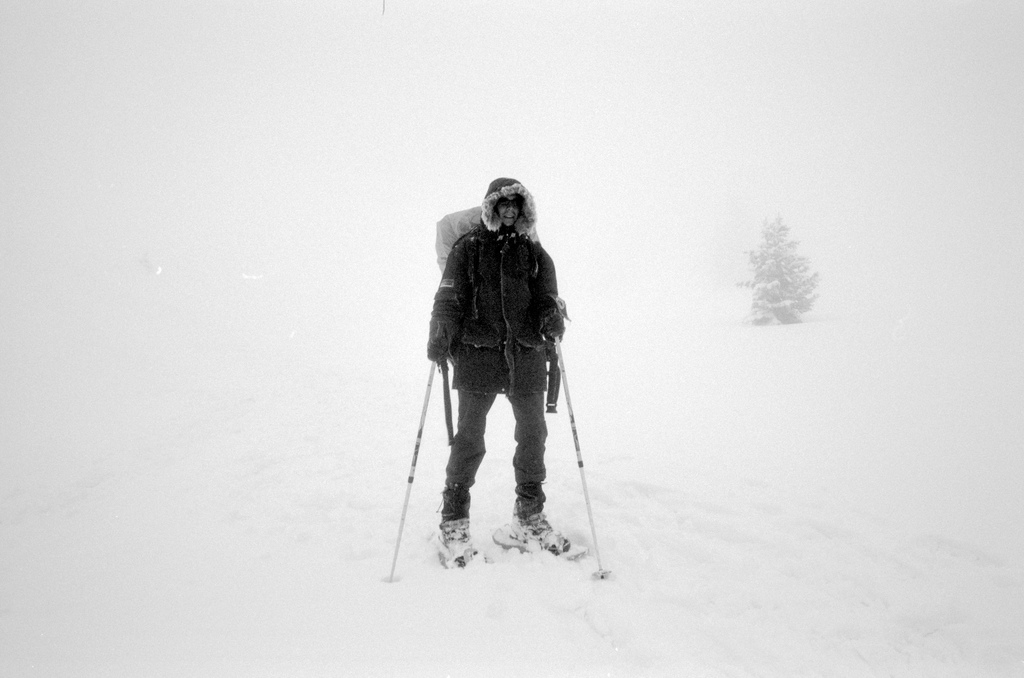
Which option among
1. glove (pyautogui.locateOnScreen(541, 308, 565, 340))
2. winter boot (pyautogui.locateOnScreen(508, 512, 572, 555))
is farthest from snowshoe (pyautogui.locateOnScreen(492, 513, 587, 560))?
glove (pyautogui.locateOnScreen(541, 308, 565, 340))

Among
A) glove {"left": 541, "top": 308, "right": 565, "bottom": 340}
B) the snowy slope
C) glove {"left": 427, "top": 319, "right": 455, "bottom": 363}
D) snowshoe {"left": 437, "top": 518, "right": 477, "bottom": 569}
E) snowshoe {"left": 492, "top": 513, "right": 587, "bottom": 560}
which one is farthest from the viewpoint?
glove {"left": 541, "top": 308, "right": 565, "bottom": 340}

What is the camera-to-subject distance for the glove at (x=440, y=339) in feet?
12.7

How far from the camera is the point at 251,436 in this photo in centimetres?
759

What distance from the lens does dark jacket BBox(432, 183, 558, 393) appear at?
394cm

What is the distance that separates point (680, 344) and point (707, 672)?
1583cm

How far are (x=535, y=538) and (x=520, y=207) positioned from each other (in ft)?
10.2

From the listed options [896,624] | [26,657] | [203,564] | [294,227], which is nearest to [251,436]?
[203,564]

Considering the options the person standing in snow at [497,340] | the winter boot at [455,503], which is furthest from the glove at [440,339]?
the winter boot at [455,503]

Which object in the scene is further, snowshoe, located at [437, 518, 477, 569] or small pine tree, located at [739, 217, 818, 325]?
small pine tree, located at [739, 217, 818, 325]

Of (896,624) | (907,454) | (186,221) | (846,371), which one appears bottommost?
(896,624)

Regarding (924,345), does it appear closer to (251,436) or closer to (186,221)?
(251,436)

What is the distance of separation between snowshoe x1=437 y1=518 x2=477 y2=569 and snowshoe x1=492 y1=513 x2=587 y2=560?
28cm

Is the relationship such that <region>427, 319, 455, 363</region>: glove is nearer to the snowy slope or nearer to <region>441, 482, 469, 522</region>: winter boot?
<region>441, 482, 469, 522</region>: winter boot

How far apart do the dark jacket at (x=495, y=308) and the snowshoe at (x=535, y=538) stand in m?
1.24
